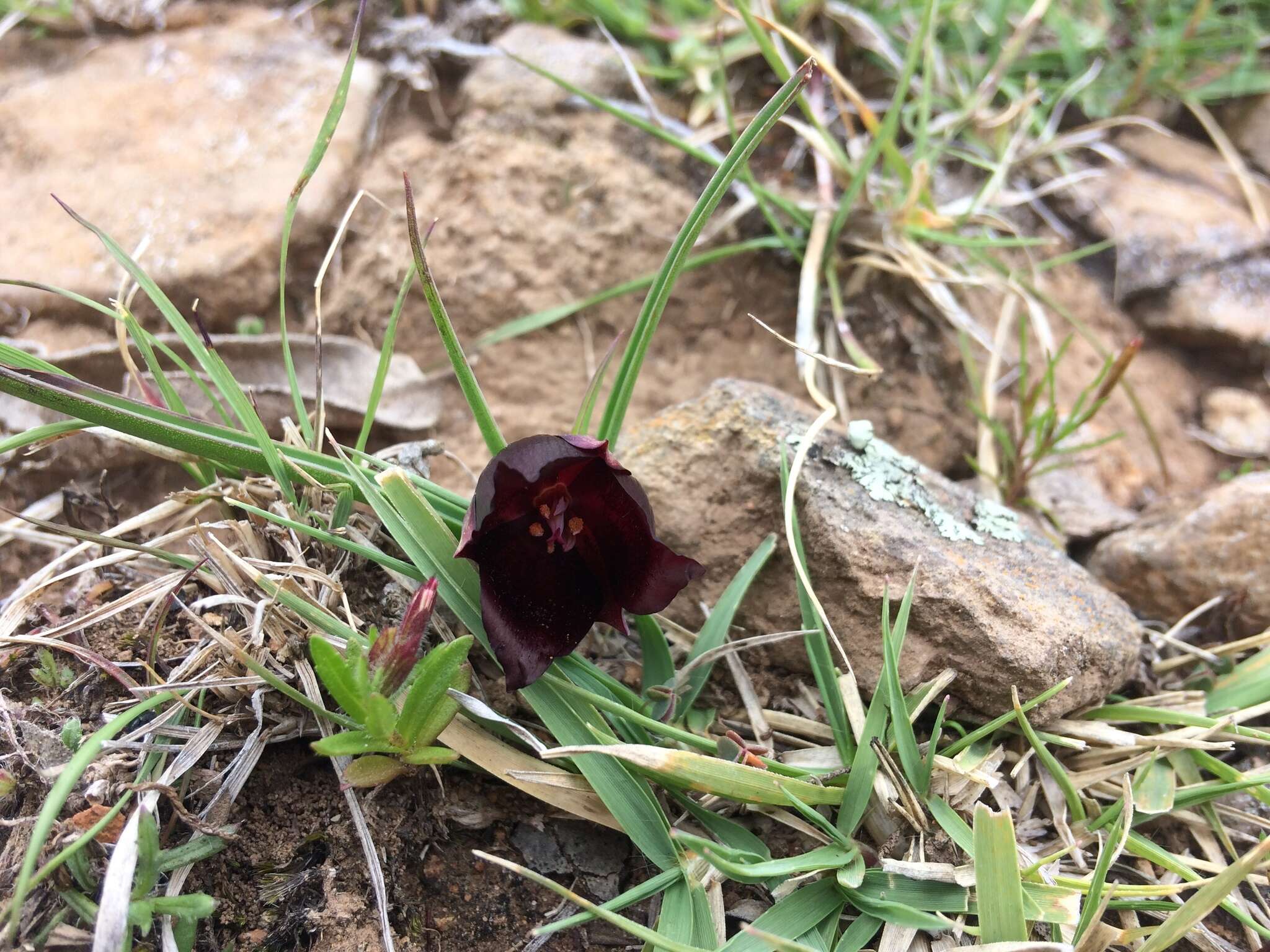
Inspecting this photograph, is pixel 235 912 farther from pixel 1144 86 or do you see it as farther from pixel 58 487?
pixel 1144 86

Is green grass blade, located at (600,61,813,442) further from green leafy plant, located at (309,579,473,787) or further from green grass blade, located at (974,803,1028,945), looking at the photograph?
green grass blade, located at (974,803,1028,945)

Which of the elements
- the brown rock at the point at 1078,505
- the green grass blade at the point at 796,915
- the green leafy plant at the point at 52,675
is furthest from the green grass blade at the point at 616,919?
the brown rock at the point at 1078,505

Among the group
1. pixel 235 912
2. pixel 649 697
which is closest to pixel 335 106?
pixel 649 697

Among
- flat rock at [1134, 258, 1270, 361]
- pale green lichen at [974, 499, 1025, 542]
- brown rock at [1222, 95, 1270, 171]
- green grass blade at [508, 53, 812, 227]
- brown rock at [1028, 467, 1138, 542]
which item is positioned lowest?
brown rock at [1028, 467, 1138, 542]

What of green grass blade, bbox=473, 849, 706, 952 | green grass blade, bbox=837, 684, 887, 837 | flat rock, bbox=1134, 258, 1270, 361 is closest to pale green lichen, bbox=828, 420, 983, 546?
green grass blade, bbox=837, 684, 887, 837

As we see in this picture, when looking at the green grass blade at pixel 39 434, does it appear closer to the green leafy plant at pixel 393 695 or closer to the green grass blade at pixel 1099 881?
the green leafy plant at pixel 393 695

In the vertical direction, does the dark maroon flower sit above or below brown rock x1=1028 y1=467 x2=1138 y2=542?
above
